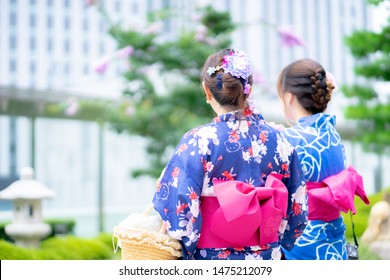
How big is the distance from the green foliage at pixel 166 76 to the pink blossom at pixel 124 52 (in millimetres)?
84

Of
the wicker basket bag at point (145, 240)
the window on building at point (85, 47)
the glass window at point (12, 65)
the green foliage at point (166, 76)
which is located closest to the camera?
the wicker basket bag at point (145, 240)

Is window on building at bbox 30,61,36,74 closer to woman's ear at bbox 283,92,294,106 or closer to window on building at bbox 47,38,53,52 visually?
window on building at bbox 47,38,53,52

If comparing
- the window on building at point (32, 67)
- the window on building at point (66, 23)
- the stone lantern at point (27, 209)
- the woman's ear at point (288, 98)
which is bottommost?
the stone lantern at point (27, 209)

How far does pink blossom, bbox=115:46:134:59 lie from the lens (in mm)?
8727

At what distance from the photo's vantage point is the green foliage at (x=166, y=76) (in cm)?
912

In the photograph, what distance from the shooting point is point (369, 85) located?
8305 millimetres

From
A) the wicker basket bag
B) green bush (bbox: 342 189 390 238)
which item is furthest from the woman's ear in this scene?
green bush (bbox: 342 189 390 238)

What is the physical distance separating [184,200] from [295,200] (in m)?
0.41

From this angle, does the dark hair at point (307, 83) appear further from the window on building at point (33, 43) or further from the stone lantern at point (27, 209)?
the window on building at point (33, 43)

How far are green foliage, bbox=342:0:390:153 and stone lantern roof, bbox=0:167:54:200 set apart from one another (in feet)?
13.8

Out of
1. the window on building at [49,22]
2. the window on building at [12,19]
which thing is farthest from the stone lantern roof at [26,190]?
the window on building at [49,22]

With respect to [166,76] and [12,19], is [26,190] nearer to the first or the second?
[166,76]

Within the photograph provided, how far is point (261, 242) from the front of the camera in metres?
1.95
